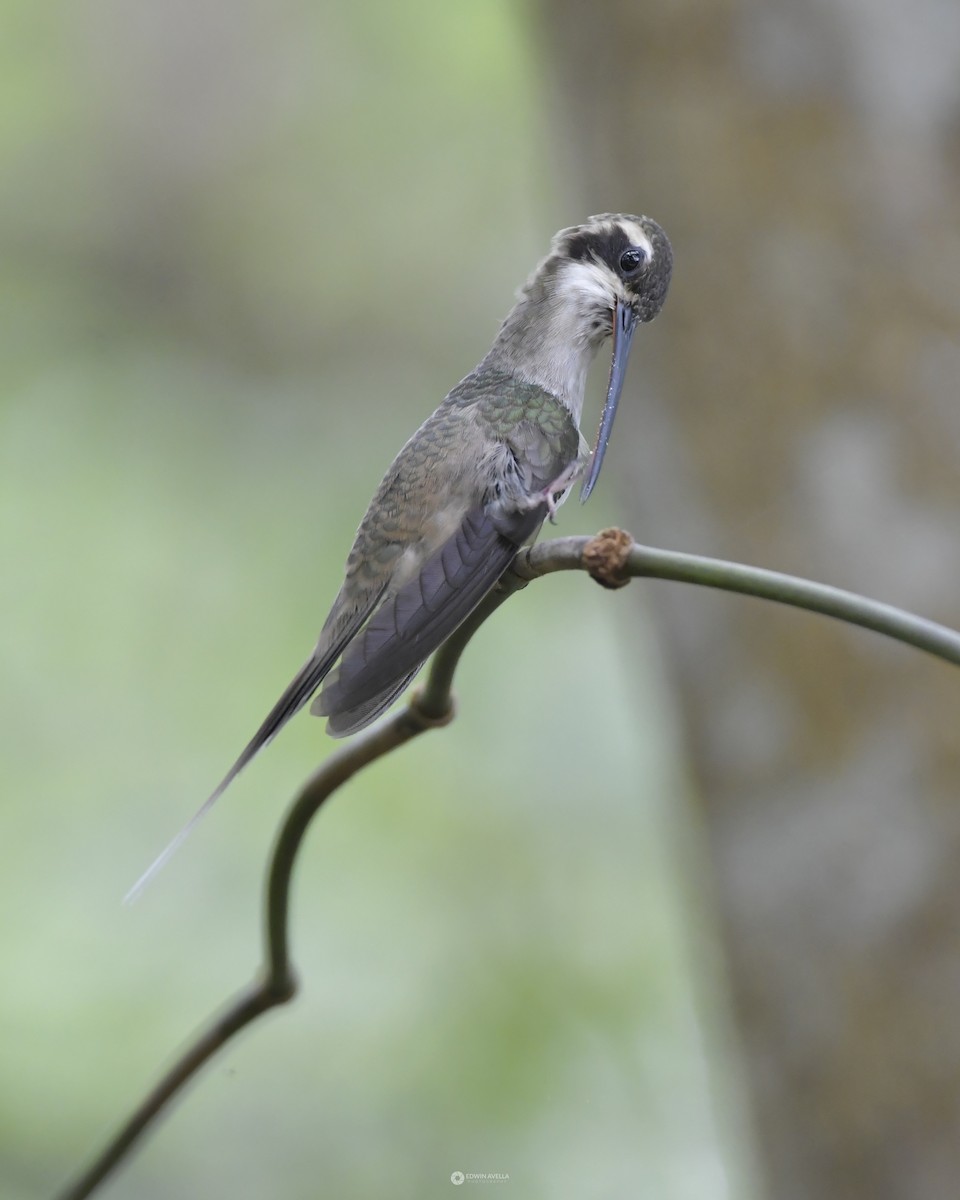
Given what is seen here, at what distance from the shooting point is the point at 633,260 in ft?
5.69

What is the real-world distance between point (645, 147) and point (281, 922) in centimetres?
247

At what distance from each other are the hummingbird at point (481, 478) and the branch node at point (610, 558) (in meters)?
0.12

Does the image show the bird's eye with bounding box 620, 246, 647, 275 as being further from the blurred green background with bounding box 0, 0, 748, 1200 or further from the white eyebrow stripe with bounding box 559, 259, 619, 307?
the blurred green background with bounding box 0, 0, 748, 1200

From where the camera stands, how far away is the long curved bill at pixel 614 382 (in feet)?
5.28

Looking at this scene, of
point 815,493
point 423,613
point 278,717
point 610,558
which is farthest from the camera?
point 815,493

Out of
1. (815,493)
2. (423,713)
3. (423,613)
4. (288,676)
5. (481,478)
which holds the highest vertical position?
(481,478)

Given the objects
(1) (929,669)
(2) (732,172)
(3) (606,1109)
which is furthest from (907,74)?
(3) (606,1109)

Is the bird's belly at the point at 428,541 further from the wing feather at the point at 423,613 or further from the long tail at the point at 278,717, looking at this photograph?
the long tail at the point at 278,717

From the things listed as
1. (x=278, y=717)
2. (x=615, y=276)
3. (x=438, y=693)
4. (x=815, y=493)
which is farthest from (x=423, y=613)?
(x=815, y=493)

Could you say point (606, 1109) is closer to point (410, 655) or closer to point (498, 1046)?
point (498, 1046)

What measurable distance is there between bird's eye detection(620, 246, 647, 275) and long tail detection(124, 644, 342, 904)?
22.9 inches

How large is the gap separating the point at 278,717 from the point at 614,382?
57cm

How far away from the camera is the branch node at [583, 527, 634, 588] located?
146 centimetres

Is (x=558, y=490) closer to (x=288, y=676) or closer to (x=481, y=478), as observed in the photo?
(x=481, y=478)
